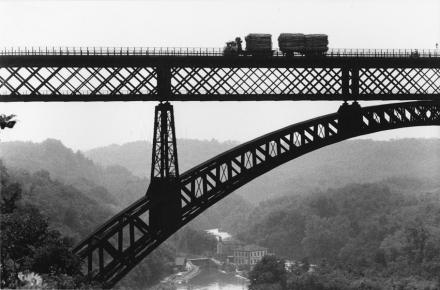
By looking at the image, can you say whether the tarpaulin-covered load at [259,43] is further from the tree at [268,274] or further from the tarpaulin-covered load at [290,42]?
the tree at [268,274]

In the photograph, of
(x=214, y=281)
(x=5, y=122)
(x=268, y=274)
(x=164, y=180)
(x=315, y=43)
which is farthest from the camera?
(x=214, y=281)

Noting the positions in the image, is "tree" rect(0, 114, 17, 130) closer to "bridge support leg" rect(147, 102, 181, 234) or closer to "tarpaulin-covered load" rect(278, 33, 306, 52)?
"bridge support leg" rect(147, 102, 181, 234)

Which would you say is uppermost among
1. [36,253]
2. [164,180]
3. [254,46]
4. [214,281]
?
[254,46]

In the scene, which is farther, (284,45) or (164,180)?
(284,45)

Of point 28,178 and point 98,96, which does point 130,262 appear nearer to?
point 98,96

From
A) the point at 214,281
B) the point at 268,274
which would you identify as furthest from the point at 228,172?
the point at 214,281

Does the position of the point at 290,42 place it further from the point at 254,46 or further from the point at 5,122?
the point at 5,122

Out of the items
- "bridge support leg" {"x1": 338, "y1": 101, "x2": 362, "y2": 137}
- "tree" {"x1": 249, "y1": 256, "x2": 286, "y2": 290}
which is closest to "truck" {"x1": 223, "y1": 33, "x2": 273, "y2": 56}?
"bridge support leg" {"x1": 338, "y1": 101, "x2": 362, "y2": 137}

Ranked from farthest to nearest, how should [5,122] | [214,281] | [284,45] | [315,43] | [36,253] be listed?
[214,281], [315,43], [284,45], [36,253], [5,122]
